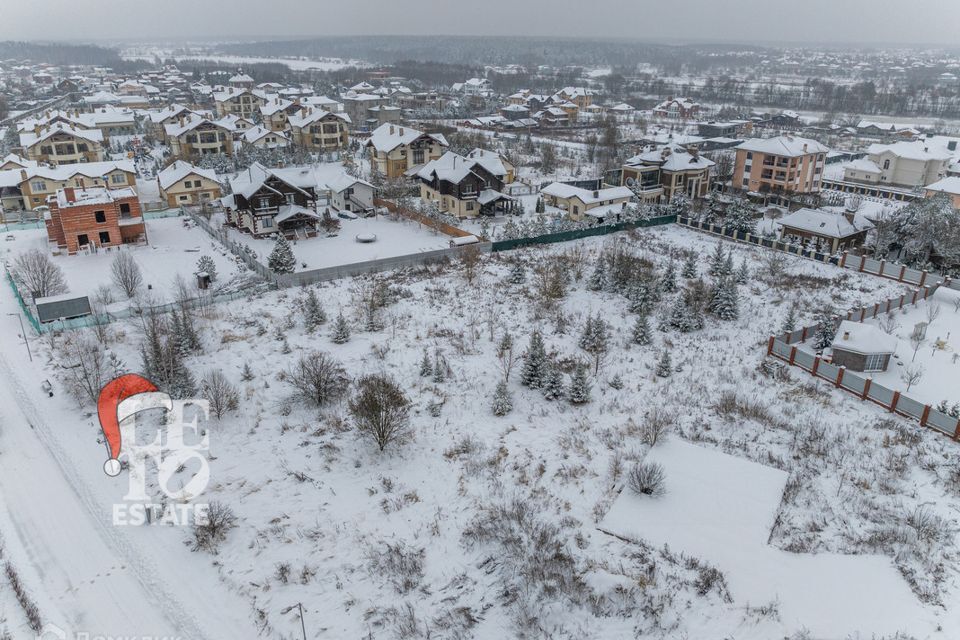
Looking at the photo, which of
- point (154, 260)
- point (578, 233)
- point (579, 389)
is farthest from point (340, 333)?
point (578, 233)

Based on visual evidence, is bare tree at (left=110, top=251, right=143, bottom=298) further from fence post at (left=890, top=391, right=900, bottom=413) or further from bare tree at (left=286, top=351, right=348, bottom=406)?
fence post at (left=890, top=391, right=900, bottom=413)

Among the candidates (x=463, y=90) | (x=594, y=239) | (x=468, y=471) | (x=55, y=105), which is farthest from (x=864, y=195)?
(x=55, y=105)

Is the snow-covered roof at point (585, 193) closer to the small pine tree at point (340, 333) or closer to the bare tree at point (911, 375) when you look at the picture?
the small pine tree at point (340, 333)

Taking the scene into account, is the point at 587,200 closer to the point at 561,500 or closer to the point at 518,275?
the point at 518,275

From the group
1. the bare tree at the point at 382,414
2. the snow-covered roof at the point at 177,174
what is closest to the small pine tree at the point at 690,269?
the bare tree at the point at 382,414

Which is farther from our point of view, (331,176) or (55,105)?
(55,105)

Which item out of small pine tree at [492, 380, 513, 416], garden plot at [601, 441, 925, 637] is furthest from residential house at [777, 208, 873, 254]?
small pine tree at [492, 380, 513, 416]

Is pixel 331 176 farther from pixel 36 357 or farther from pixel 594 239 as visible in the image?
pixel 36 357
